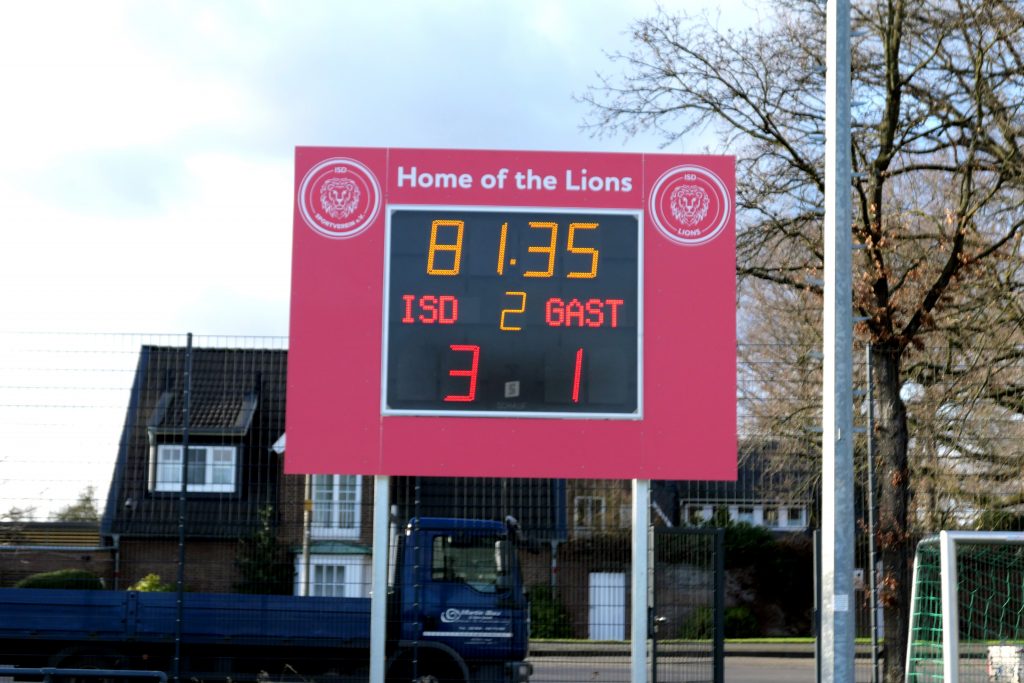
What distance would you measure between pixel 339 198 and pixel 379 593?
12.8ft

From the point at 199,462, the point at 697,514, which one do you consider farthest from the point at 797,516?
the point at 199,462

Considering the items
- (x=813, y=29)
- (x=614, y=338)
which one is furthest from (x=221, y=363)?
(x=813, y=29)

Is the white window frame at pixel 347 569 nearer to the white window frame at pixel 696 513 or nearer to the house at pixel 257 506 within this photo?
the house at pixel 257 506

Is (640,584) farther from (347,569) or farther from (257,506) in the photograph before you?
(257,506)

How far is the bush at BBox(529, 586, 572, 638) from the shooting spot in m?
12.3

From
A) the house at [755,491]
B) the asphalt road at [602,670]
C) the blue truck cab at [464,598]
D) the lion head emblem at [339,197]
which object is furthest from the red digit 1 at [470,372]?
the house at [755,491]

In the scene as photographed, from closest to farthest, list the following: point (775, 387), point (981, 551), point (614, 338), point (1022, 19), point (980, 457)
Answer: point (614, 338), point (981, 551), point (980, 457), point (1022, 19), point (775, 387)

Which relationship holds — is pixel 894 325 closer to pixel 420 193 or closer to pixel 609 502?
pixel 609 502

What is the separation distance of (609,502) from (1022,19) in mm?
8355

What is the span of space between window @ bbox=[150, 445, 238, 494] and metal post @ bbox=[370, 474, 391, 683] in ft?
5.44

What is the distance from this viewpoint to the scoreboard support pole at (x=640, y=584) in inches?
448

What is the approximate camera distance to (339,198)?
39.1 feet

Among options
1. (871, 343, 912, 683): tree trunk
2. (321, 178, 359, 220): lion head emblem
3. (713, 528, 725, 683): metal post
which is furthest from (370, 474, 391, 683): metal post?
(871, 343, 912, 683): tree trunk

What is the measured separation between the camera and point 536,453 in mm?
11555
